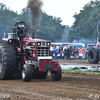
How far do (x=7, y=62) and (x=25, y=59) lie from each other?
0.80 m

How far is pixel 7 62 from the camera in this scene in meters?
10.3

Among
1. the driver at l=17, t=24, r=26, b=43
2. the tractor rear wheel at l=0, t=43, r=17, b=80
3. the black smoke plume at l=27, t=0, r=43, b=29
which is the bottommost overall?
the tractor rear wheel at l=0, t=43, r=17, b=80

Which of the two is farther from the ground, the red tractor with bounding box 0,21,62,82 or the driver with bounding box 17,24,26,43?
the driver with bounding box 17,24,26,43

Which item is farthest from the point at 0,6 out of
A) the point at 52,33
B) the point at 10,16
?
the point at 52,33

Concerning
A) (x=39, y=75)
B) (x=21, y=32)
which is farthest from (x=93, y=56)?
(x=21, y=32)

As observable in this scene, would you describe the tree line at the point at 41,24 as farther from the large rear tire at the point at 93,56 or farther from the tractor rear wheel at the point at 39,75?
the tractor rear wheel at the point at 39,75

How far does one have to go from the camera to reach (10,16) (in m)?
87.6

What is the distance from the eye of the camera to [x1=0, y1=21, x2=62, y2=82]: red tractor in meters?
9.95

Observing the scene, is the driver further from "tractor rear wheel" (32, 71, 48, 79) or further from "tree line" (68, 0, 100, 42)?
"tree line" (68, 0, 100, 42)

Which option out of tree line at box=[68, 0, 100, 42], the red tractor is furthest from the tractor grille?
tree line at box=[68, 0, 100, 42]

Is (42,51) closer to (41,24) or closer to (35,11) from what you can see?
(35,11)

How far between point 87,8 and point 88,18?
336 cm

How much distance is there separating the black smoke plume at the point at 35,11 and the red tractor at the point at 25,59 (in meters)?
0.62

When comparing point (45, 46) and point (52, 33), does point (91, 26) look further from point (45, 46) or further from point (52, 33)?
point (45, 46)
